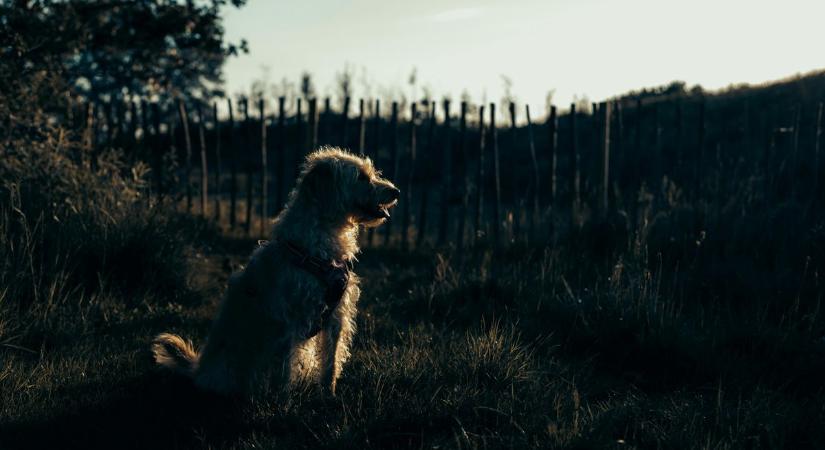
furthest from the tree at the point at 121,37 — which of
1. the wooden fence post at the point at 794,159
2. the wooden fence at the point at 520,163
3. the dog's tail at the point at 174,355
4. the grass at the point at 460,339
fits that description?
the wooden fence post at the point at 794,159

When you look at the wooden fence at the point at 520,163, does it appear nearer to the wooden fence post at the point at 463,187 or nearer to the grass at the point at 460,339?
the wooden fence post at the point at 463,187

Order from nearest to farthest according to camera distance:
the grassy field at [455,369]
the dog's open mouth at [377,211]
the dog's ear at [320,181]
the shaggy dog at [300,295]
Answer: the grassy field at [455,369] < the shaggy dog at [300,295] < the dog's ear at [320,181] < the dog's open mouth at [377,211]

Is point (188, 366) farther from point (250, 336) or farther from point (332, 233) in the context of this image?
point (332, 233)

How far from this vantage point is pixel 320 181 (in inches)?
179

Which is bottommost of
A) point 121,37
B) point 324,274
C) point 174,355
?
point 174,355

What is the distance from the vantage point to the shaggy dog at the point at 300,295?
14.4 ft

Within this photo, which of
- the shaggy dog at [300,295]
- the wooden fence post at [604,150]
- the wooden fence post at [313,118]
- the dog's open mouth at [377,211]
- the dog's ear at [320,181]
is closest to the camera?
the shaggy dog at [300,295]

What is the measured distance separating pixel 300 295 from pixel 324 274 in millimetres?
207

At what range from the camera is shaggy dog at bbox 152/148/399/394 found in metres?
4.40

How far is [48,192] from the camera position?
7.30 metres

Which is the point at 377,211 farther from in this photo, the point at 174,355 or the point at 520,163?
the point at 520,163

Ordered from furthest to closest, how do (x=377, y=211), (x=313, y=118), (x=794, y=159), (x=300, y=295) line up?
1. (x=313, y=118)
2. (x=794, y=159)
3. (x=377, y=211)
4. (x=300, y=295)

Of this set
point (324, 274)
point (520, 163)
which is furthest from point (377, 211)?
point (520, 163)

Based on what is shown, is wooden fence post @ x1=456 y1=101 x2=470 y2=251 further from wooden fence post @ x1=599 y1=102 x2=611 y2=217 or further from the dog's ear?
the dog's ear
